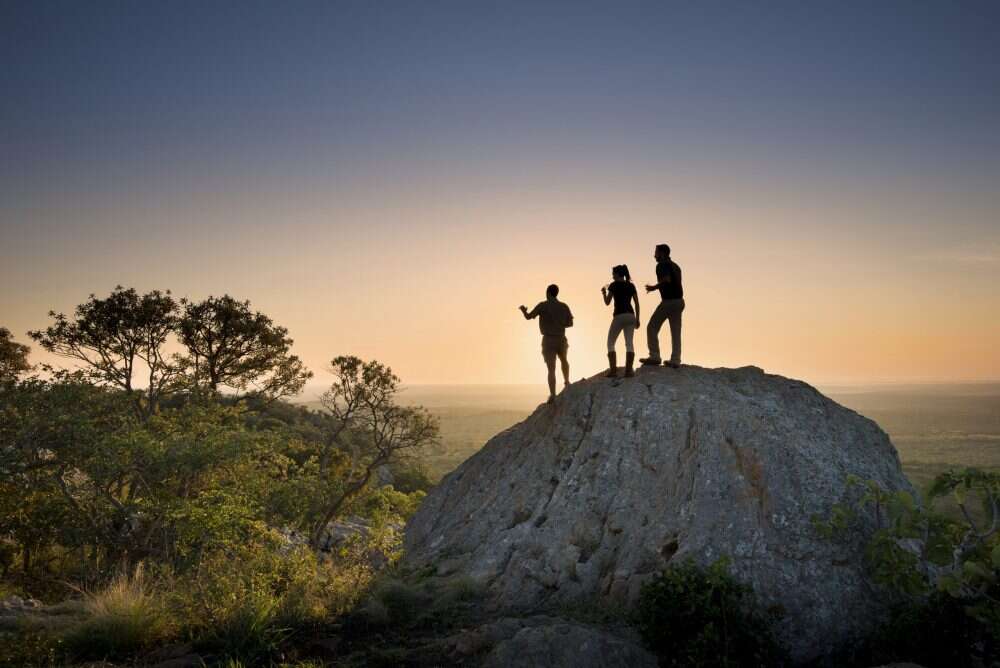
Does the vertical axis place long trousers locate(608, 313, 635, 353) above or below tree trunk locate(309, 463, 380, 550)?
above

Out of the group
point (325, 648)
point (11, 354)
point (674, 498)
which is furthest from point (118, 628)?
point (11, 354)

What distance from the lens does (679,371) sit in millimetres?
11641

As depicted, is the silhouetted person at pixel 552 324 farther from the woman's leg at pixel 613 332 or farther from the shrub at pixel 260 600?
the shrub at pixel 260 600

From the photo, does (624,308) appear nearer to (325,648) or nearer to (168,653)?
(325,648)

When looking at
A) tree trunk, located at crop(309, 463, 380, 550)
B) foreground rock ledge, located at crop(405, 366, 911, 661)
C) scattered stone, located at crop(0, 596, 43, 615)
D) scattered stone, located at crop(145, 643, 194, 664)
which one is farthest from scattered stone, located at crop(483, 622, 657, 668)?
tree trunk, located at crop(309, 463, 380, 550)

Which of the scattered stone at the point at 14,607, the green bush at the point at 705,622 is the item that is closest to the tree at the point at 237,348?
the scattered stone at the point at 14,607

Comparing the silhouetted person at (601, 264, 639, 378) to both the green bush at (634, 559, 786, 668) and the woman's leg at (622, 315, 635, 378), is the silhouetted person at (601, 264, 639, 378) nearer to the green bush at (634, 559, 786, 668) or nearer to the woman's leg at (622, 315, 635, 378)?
the woman's leg at (622, 315, 635, 378)

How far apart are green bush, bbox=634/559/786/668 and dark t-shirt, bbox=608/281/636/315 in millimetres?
5482

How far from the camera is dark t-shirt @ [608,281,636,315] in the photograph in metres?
11.6

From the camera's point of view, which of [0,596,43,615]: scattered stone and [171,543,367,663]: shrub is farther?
[0,596,43,615]: scattered stone

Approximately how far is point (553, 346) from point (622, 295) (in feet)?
6.46

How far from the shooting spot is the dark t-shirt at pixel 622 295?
11.6 meters

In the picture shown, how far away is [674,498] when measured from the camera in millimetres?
9305

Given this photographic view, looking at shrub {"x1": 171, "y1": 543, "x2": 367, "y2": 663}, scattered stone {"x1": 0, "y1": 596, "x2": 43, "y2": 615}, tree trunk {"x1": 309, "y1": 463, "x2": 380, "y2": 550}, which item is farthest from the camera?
tree trunk {"x1": 309, "y1": 463, "x2": 380, "y2": 550}
